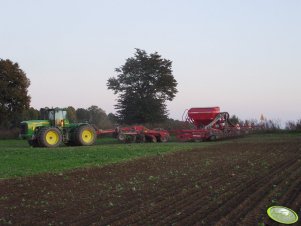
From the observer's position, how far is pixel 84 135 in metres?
27.8

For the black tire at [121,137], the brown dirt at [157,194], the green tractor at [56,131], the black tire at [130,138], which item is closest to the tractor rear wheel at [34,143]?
the green tractor at [56,131]

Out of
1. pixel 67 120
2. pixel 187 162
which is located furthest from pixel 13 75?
pixel 187 162

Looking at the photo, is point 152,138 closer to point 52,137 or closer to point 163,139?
point 163,139

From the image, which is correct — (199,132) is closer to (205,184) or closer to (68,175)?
(68,175)

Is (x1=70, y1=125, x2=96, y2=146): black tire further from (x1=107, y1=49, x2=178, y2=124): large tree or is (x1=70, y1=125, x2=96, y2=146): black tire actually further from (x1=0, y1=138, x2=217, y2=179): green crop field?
(x1=107, y1=49, x2=178, y2=124): large tree

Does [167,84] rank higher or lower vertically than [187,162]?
higher

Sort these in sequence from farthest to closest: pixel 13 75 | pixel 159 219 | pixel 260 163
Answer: pixel 13 75, pixel 260 163, pixel 159 219

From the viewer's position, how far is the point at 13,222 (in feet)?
26.5

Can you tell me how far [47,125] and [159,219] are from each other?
67.4 feet

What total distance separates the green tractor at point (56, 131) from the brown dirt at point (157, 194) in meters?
11.4

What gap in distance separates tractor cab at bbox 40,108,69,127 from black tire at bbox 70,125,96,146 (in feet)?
2.99

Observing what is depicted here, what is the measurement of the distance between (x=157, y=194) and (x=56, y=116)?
18.3 metres

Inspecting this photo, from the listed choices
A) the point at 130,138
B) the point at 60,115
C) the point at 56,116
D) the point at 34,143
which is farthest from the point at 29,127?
the point at 130,138

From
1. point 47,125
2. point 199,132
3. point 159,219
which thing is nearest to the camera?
point 159,219
